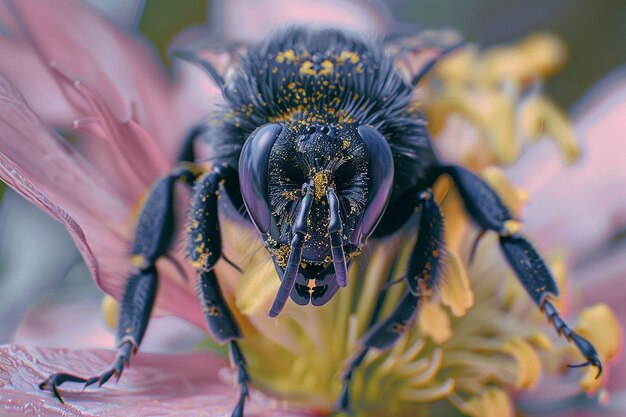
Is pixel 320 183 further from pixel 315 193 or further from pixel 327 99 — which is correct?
pixel 327 99

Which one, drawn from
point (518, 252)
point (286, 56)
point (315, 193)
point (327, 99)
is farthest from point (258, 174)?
point (518, 252)

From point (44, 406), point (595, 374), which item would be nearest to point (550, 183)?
point (595, 374)

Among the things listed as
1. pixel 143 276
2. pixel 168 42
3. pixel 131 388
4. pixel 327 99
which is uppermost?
pixel 327 99

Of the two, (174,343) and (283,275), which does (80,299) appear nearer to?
(174,343)

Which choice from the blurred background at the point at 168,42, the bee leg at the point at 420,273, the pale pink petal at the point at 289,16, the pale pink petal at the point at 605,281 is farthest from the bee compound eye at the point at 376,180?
the pale pink petal at the point at 289,16

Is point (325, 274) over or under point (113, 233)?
over

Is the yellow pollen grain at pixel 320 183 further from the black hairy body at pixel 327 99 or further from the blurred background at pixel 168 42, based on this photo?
the blurred background at pixel 168 42
